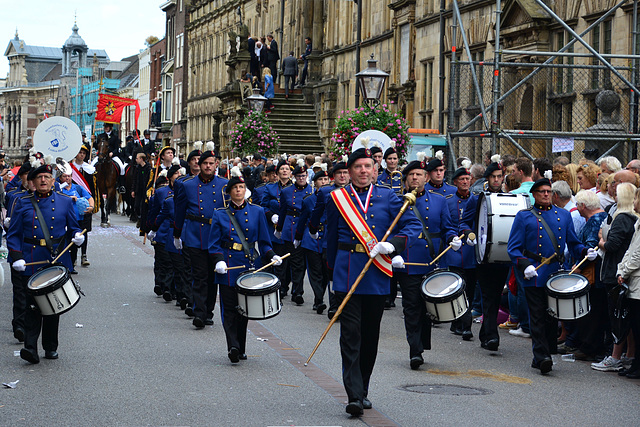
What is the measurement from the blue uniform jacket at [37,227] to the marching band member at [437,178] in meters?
3.93

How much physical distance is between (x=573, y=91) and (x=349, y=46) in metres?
21.1

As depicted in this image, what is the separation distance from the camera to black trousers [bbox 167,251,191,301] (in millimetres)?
15164

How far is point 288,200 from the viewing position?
16.8m

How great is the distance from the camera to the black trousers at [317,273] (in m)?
15.6

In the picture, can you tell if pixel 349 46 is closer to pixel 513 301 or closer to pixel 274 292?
pixel 513 301

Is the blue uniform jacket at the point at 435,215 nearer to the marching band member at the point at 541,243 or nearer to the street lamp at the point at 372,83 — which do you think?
the marching band member at the point at 541,243

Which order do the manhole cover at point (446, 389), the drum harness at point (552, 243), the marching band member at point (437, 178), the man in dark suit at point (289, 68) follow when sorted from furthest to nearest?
1. the man in dark suit at point (289, 68)
2. the marching band member at point (437, 178)
3. the drum harness at point (552, 243)
4. the manhole cover at point (446, 389)

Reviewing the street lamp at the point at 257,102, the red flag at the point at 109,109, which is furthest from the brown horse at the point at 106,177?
the street lamp at the point at 257,102

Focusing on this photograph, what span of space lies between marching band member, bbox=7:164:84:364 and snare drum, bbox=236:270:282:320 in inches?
70.0

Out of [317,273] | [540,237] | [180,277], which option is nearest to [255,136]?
[317,273]

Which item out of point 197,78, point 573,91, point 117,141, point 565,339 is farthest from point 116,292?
point 197,78

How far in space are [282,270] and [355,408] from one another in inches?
337

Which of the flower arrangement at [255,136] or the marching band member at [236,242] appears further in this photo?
the flower arrangement at [255,136]

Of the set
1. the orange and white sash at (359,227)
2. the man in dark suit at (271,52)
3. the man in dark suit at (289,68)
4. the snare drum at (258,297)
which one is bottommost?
the snare drum at (258,297)
